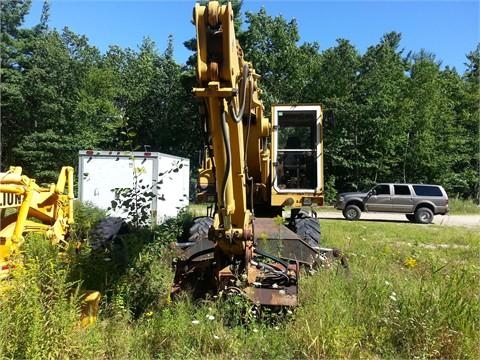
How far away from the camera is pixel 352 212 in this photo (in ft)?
77.8

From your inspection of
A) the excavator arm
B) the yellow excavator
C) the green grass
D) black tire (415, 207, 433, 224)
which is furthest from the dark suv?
the excavator arm

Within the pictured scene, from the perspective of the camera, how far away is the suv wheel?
2358cm

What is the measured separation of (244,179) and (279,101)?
32.9 m

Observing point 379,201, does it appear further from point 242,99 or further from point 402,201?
point 242,99

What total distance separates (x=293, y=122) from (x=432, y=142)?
33532 millimetres

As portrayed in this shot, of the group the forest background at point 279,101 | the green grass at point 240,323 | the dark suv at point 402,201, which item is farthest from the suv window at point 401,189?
the green grass at point 240,323

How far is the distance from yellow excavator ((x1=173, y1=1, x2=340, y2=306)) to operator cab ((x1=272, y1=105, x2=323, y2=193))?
2 centimetres

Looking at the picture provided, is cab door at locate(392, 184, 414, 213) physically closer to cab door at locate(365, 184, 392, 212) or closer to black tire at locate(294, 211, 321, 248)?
cab door at locate(365, 184, 392, 212)

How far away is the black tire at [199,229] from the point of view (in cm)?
837

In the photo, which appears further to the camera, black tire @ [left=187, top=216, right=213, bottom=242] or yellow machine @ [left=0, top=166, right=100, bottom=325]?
black tire @ [left=187, top=216, right=213, bottom=242]

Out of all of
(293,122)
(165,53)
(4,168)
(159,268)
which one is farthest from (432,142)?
(159,268)

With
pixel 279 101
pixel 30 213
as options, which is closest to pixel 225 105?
pixel 30 213

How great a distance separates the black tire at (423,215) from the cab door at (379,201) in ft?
4.04

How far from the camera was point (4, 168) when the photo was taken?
34.8 meters
